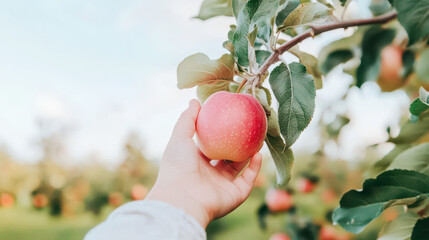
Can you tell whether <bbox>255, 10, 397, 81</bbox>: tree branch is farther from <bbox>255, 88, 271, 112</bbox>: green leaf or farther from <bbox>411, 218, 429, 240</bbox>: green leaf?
<bbox>411, 218, 429, 240</bbox>: green leaf

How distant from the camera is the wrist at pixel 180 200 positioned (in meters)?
0.50

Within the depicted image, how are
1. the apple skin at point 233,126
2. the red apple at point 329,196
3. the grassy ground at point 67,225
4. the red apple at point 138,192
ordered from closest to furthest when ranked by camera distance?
the apple skin at point 233,126
the red apple at point 329,196
the red apple at point 138,192
the grassy ground at point 67,225

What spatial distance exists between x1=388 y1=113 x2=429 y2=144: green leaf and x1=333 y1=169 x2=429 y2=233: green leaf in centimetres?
22

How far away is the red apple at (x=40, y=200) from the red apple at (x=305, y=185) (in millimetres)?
1897

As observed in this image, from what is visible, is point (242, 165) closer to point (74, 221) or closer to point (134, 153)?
point (134, 153)

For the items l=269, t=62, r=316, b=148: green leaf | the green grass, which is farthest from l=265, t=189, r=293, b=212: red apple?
the green grass

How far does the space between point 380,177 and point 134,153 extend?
7.38ft

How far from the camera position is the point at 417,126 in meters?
0.71

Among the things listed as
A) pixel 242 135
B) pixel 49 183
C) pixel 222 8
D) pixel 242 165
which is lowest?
pixel 49 183

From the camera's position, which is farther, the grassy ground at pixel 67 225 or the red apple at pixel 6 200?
the red apple at pixel 6 200

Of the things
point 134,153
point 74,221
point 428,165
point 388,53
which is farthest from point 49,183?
point 428,165

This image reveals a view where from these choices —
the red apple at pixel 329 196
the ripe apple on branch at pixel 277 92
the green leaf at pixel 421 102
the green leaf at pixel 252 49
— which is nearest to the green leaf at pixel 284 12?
the ripe apple on branch at pixel 277 92

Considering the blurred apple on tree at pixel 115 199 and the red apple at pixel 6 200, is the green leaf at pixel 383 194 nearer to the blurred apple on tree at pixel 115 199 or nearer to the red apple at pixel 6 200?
the blurred apple on tree at pixel 115 199

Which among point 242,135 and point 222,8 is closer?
point 242,135
